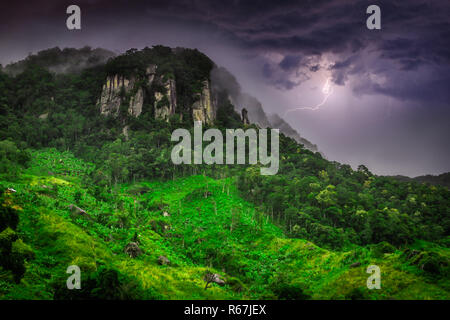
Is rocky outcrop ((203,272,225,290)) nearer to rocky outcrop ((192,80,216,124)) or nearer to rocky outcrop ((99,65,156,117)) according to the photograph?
rocky outcrop ((99,65,156,117))

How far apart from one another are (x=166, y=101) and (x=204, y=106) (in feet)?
79.3

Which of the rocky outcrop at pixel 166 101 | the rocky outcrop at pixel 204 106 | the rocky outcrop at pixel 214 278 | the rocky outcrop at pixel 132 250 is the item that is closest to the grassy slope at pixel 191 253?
the rocky outcrop at pixel 132 250

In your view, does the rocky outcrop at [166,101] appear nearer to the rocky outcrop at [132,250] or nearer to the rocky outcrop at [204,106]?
the rocky outcrop at [204,106]

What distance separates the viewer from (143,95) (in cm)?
14412

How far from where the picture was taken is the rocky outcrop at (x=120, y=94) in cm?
13838

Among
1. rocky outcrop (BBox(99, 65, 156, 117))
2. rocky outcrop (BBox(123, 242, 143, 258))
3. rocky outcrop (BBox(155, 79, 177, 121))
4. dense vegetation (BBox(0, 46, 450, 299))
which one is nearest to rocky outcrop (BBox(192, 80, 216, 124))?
dense vegetation (BBox(0, 46, 450, 299))

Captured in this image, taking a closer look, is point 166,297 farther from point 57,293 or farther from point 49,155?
point 49,155

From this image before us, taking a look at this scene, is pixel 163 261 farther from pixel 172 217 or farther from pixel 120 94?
pixel 120 94

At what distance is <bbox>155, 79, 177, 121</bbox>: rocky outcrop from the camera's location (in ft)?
461

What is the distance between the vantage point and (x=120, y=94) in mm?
141625

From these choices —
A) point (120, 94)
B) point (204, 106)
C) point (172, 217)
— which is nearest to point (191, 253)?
point (172, 217)

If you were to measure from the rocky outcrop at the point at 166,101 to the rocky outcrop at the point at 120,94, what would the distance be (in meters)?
8.44
